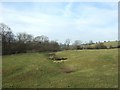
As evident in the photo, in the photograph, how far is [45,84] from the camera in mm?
32500

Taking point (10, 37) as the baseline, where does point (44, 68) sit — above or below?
below

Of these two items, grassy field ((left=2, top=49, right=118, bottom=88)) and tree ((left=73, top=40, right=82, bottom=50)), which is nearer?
grassy field ((left=2, top=49, right=118, bottom=88))

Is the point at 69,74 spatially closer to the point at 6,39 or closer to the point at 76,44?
the point at 6,39

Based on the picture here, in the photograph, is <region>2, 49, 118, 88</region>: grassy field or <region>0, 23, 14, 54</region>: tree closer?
<region>2, 49, 118, 88</region>: grassy field

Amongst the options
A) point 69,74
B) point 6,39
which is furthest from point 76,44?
point 69,74

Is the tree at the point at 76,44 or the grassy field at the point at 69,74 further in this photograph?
the tree at the point at 76,44

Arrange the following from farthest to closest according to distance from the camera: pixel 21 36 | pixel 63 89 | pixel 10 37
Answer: pixel 21 36, pixel 10 37, pixel 63 89

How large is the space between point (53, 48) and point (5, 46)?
2103 centimetres

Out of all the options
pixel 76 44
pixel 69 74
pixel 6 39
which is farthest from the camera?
pixel 76 44

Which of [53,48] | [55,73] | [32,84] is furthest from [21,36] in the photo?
[32,84]

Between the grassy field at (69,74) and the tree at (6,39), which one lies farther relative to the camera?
the tree at (6,39)

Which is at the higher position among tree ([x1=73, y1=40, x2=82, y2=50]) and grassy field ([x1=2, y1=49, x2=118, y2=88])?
tree ([x1=73, y1=40, x2=82, y2=50])

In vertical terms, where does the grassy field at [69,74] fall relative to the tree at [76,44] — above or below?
below

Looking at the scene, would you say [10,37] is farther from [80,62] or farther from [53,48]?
[80,62]
